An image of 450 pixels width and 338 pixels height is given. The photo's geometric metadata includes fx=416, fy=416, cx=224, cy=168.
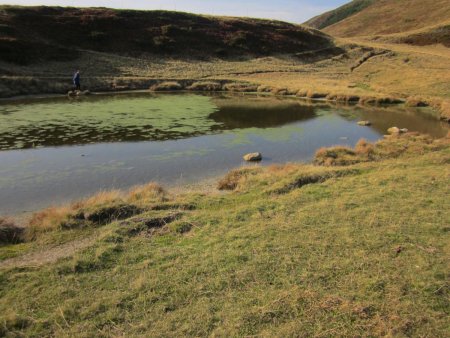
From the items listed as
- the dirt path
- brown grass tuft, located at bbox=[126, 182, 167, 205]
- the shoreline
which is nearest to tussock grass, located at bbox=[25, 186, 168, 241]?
brown grass tuft, located at bbox=[126, 182, 167, 205]

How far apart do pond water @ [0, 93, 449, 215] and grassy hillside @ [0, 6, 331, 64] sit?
70.1 ft

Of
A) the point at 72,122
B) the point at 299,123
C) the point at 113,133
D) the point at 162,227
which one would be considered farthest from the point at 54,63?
the point at 162,227

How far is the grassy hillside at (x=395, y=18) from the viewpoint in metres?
116

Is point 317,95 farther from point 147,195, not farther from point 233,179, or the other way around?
point 147,195

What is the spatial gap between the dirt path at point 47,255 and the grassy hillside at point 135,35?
1858 inches

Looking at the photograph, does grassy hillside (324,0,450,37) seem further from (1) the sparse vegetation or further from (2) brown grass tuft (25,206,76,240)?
(2) brown grass tuft (25,206,76,240)

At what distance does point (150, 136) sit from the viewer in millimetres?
26578

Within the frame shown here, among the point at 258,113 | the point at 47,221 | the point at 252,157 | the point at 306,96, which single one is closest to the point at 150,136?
the point at 252,157

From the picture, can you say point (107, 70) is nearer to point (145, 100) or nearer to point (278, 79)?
point (145, 100)

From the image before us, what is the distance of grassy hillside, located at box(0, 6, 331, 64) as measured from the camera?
56.9 meters

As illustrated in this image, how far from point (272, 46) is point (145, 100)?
40.0 meters

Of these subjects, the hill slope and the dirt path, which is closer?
the dirt path

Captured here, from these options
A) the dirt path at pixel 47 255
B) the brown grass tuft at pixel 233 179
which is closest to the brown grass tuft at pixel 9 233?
the dirt path at pixel 47 255

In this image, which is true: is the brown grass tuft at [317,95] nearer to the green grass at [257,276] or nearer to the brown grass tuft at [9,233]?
the green grass at [257,276]
